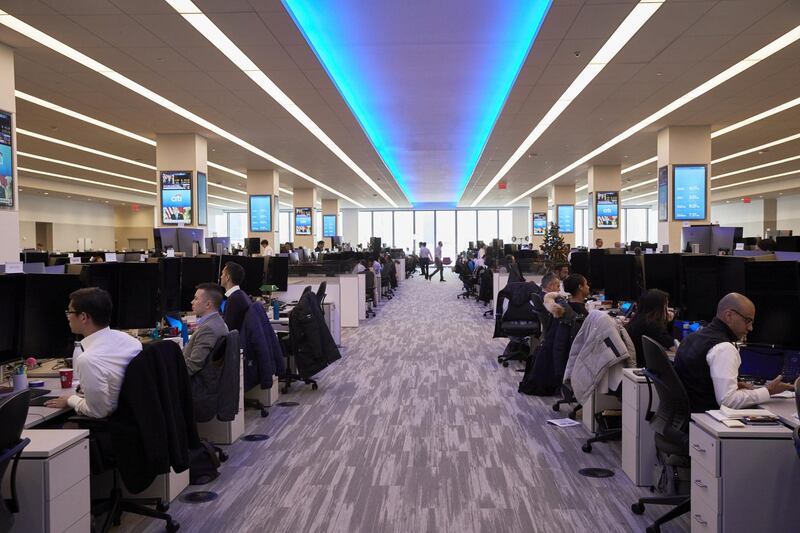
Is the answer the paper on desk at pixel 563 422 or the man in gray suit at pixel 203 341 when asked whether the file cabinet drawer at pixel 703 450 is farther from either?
the man in gray suit at pixel 203 341

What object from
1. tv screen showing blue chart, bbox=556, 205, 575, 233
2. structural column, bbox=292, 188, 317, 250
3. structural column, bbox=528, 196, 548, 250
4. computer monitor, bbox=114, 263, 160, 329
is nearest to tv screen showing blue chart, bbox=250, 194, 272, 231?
structural column, bbox=292, 188, 317, 250

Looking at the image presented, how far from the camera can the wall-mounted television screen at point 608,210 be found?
16.8 m

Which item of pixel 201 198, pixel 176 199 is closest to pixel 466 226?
pixel 201 198

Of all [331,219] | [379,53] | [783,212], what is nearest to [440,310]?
[379,53]

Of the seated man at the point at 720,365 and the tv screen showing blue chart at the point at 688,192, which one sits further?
the tv screen showing blue chart at the point at 688,192

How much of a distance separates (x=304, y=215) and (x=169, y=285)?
743 inches

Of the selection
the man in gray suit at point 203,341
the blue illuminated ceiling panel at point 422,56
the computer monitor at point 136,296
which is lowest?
the man in gray suit at point 203,341

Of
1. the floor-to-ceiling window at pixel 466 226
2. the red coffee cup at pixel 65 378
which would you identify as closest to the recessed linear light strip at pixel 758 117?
the red coffee cup at pixel 65 378

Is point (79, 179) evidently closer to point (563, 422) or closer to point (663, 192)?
point (663, 192)

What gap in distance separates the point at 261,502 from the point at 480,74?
7187 millimetres

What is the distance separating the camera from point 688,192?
37.5 ft

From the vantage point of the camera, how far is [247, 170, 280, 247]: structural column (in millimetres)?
17078

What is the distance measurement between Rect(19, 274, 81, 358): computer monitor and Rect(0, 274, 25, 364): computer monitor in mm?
153

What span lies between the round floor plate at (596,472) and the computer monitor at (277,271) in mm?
4639
